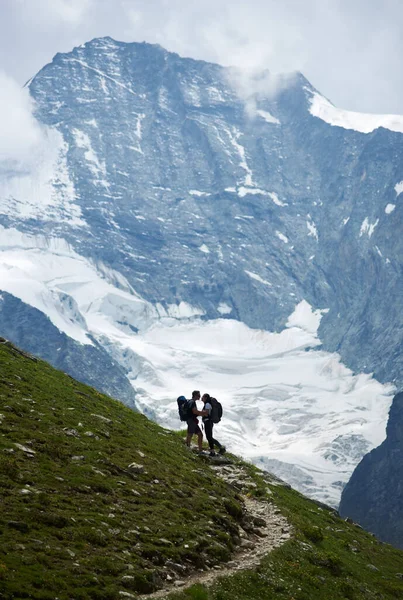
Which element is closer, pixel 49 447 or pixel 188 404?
pixel 49 447

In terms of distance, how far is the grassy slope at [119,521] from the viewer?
23.3 metres

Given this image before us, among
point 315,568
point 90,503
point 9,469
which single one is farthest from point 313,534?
point 9,469

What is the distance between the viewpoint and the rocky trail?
1011 inches

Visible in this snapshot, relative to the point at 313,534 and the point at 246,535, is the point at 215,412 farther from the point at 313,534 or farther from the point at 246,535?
the point at 246,535

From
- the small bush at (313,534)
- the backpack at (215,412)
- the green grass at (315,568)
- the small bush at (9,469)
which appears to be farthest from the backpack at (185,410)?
the small bush at (9,469)

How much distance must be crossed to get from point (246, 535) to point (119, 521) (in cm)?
715

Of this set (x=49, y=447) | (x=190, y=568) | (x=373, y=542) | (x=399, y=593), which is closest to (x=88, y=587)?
(x=190, y=568)

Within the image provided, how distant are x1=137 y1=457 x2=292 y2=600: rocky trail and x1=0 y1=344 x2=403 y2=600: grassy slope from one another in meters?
0.41

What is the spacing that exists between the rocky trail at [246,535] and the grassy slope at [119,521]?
415 millimetres

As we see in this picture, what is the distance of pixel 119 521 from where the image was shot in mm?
27062

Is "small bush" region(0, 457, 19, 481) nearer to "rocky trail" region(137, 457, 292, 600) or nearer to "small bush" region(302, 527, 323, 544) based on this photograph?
"rocky trail" region(137, 457, 292, 600)

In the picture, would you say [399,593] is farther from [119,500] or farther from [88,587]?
[88,587]

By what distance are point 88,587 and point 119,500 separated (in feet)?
22.4

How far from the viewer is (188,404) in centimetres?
4228
